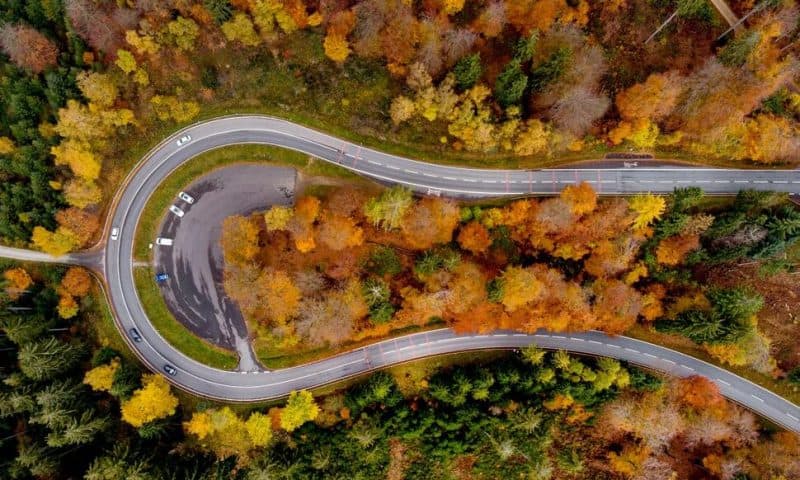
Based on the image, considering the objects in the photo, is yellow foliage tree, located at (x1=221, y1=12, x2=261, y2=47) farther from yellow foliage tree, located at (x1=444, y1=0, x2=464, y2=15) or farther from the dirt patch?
the dirt patch

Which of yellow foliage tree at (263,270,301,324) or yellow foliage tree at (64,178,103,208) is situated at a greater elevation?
yellow foliage tree at (64,178,103,208)

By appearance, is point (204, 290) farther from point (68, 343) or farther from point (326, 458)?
point (326, 458)

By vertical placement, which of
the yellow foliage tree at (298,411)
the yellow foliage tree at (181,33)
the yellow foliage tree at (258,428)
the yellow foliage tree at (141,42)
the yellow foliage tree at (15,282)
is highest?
the yellow foliage tree at (181,33)

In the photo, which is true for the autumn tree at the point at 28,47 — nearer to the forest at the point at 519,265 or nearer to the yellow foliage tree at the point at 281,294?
the forest at the point at 519,265

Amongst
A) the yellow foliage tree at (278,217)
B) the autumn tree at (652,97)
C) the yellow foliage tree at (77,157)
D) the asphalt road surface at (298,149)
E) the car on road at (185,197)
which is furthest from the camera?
the car on road at (185,197)

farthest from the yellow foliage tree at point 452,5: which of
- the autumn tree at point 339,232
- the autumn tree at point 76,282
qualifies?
the autumn tree at point 76,282

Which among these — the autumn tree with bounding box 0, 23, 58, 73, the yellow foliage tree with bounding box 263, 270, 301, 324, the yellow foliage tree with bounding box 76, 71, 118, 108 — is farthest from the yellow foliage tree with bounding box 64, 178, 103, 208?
the yellow foliage tree with bounding box 263, 270, 301, 324
